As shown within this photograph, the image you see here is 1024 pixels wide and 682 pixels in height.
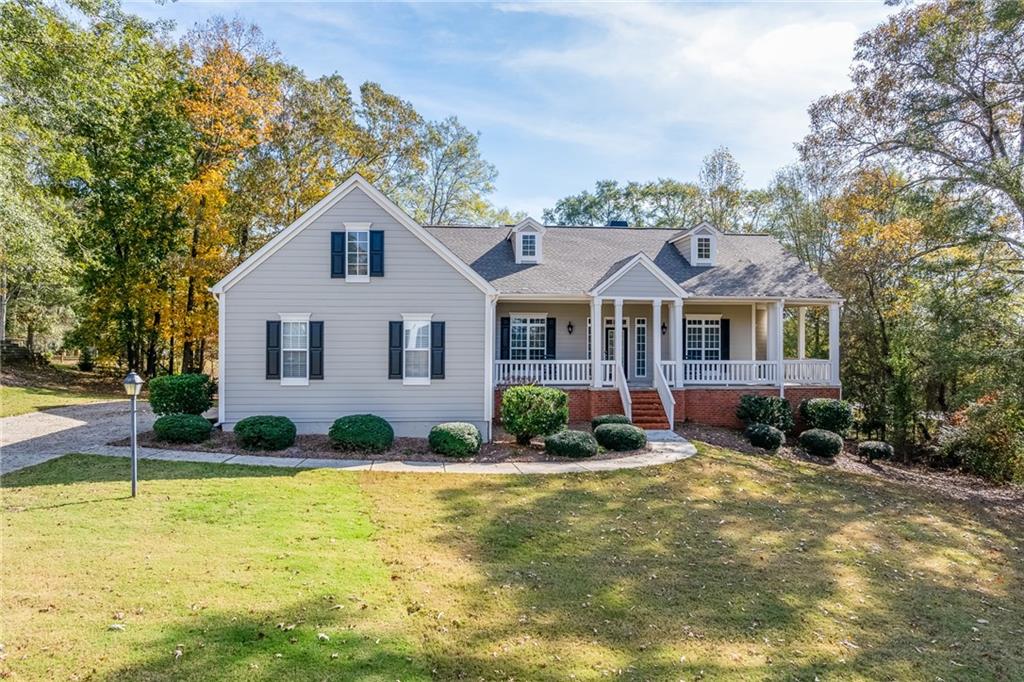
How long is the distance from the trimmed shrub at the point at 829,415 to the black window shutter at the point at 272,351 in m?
15.8

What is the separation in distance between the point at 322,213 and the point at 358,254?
1.40 metres

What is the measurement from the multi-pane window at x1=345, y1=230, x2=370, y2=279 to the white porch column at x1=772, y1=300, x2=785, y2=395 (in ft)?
43.9

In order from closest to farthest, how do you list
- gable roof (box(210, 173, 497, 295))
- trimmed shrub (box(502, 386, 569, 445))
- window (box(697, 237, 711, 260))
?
trimmed shrub (box(502, 386, 569, 445))
gable roof (box(210, 173, 497, 295))
window (box(697, 237, 711, 260))

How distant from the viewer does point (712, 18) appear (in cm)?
1202

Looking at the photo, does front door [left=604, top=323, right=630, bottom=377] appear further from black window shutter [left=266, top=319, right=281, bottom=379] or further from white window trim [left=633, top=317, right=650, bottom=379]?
black window shutter [left=266, top=319, right=281, bottom=379]

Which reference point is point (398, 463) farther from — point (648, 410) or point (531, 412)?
point (648, 410)

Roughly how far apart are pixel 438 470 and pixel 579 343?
9.20 meters

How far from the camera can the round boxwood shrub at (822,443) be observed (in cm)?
1552

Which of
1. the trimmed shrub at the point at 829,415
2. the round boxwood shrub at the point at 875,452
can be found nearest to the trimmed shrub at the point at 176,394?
the trimmed shrub at the point at 829,415

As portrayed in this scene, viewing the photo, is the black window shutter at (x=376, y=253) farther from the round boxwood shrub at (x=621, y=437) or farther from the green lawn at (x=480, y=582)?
the round boxwood shrub at (x=621, y=437)

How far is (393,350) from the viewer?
14375 millimetres

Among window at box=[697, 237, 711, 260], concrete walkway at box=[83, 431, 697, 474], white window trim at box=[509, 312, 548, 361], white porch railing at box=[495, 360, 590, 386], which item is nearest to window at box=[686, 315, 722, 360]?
window at box=[697, 237, 711, 260]

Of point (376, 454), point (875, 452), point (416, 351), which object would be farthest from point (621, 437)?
point (875, 452)

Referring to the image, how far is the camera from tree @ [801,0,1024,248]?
14.2 m
